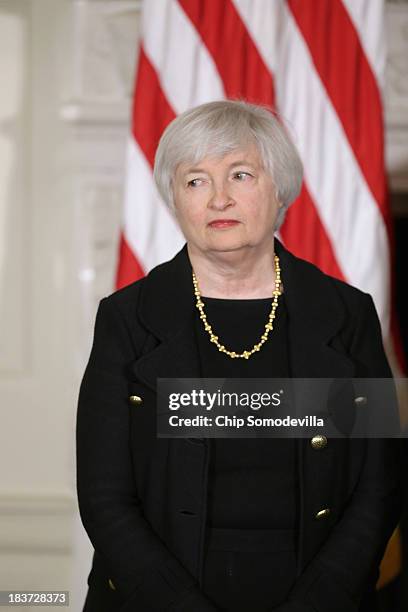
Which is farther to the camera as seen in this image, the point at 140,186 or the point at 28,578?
the point at 28,578

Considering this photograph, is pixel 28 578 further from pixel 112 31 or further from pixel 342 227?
pixel 112 31

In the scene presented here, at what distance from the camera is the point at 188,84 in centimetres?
237

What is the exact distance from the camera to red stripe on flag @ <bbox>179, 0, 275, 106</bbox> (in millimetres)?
2359

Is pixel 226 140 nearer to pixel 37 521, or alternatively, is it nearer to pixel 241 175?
pixel 241 175

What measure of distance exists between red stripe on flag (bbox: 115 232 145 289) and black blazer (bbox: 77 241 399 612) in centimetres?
83

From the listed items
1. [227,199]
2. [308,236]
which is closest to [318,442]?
[227,199]

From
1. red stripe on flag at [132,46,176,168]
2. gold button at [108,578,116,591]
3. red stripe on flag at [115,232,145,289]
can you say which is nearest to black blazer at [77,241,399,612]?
gold button at [108,578,116,591]

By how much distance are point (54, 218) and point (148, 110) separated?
0.59 metres

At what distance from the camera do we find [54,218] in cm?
273

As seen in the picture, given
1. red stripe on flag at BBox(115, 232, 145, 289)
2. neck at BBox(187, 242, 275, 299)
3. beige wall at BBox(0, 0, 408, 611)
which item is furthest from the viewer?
beige wall at BBox(0, 0, 408, 611)

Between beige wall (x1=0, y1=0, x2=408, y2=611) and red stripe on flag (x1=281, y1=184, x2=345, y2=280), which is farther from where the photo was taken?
beige wall (x1=0, y1=0, x2=408, y2=611)

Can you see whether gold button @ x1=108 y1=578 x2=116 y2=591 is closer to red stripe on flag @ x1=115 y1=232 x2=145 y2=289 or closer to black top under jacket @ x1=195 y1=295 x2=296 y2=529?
black top under jacket @ x1=195 y1=295 x2=296 y2=529

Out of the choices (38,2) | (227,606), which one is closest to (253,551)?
(227,606)

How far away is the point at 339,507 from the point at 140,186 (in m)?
1.23
